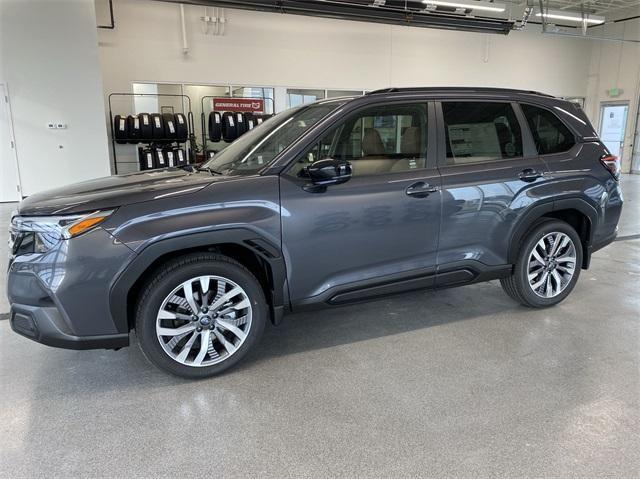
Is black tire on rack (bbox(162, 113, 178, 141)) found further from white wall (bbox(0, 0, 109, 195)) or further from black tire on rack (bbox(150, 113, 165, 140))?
white wall (bbox(0, 0, 109, 195))

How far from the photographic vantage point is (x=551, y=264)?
341cm

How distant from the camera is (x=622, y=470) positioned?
1835 millimetres

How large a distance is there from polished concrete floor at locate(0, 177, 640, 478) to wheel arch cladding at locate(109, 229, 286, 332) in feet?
1.42

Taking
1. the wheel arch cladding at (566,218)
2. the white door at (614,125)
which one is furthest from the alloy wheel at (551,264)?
the white door at (614,125)

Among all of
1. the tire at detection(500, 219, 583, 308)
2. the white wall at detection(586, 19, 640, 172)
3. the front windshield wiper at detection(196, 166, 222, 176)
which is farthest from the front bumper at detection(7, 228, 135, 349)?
the white wall at detection(586, 19, 640, 172)

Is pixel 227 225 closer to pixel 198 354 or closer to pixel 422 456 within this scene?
pixel 198 354

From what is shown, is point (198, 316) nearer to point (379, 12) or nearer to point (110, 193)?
point (110, 193)

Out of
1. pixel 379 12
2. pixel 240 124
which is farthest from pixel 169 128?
pixel 379 12

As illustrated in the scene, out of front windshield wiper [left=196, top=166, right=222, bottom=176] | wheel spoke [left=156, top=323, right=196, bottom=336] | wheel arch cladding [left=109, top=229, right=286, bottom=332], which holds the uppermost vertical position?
front windshield wiper [left=196, top=166, right=222, bottom=176]

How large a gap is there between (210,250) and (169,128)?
8233 mm

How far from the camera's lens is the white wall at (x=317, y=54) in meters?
10.7

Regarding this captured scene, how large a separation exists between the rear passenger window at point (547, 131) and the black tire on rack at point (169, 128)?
324 inches

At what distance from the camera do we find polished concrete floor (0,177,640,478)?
1.89m

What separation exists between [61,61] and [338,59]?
6860mm
